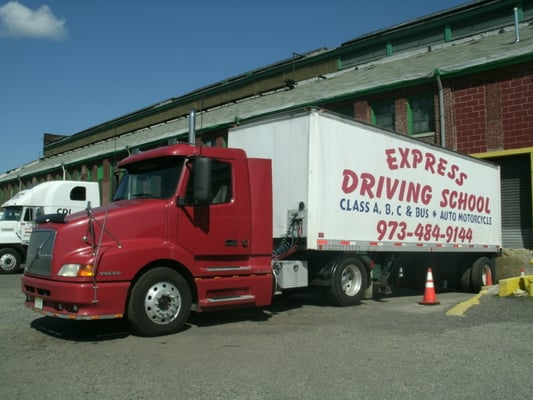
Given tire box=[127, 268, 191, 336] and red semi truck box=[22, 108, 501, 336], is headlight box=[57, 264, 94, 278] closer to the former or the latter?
red semi truck box=[22, 108, 501, 336]

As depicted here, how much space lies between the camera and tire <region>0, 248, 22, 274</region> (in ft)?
60.1

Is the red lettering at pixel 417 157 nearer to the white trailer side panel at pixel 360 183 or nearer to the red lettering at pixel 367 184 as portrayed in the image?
the white trailer side panel at pixel 360 183

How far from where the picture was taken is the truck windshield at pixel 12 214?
1936 cm

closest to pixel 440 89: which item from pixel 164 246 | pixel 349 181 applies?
pixel 349 181

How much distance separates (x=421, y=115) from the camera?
67.3ft

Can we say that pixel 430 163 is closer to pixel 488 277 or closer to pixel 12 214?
pixel 488 277

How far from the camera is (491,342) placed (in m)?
7.03

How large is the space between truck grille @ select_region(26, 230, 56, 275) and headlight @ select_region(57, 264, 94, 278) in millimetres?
341

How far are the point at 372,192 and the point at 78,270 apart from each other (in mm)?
5800

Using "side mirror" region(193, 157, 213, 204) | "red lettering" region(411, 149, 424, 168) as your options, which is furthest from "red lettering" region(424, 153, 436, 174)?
"side mirror" region(193, 157, 213, 204)

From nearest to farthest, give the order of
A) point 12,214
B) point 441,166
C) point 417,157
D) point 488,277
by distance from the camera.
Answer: point 417,157 < point 441,166 < point 488,277 < point 12,214

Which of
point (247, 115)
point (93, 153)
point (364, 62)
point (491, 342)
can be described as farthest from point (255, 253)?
point (93, 153)

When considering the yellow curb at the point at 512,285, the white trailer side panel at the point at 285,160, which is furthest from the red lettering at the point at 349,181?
the yellow curb at the point at 512,285

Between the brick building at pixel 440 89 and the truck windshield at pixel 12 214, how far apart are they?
130 inches
